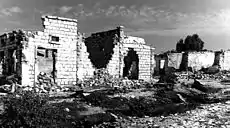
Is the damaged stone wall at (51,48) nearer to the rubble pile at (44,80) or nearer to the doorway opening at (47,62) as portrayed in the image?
the doorway opening at (47,62)

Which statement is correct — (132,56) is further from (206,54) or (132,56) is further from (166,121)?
(206,54)

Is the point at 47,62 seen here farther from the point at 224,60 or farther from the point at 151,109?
the point at 224,60

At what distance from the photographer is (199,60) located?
31.4 m

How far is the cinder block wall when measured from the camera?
1313 centimetres

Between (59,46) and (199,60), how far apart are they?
72.1 ft

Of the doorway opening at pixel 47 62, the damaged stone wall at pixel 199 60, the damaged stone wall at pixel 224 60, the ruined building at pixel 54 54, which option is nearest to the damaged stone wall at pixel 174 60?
the damaged stone wall at pixel 199 60

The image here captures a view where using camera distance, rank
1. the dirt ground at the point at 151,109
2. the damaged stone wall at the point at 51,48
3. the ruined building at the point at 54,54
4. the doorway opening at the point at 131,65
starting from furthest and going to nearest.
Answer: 1. the doorway opening at the point at 131,65
2. the ruined building at the point at 54,54
3. the damaged stone wall at the point at 51,48
4. the dirt ground at the point at 151,109

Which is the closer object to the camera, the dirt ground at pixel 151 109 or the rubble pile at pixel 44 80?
the dirt ground at pixel 151 109

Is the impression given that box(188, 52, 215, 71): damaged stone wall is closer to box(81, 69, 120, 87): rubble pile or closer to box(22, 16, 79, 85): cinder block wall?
box(81, 69, 120, 87): rubble pile

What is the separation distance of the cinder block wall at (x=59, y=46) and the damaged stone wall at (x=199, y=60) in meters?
19.7

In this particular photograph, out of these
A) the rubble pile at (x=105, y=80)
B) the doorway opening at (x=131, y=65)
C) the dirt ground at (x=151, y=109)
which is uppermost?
the doorway opening at (x=131, y=65)

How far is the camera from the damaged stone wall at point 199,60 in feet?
102

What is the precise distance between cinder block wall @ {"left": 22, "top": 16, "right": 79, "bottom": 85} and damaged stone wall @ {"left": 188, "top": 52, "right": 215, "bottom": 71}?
777 inches

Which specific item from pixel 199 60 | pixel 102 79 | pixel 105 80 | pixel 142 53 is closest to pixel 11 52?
pixel 102 79
